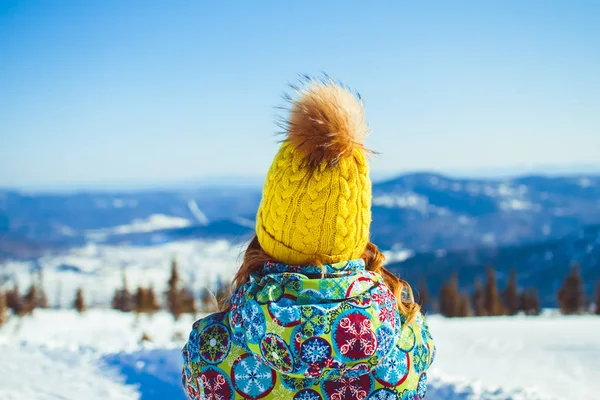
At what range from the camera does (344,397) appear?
8.03ft

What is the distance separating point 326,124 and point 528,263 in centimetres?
20122

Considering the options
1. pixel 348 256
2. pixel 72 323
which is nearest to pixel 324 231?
pixel 348 256

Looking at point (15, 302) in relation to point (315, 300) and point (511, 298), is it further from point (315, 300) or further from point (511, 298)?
point (315, 300)

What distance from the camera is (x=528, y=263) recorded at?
184 m

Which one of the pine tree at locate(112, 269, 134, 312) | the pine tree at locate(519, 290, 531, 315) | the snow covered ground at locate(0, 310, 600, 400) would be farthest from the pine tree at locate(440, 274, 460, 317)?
the snow covered ground at locate(0, 310, 600, 400)

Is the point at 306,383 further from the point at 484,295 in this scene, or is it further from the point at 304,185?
the point at 484,295

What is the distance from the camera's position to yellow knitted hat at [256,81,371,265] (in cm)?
237

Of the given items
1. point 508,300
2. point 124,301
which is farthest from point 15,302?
point 508,300

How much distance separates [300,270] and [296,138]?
24.7 inches

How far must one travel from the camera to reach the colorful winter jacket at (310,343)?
220 centimetres

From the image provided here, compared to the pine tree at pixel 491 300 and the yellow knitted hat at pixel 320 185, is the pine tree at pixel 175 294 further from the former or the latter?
the yellow knitted hat at pixel 320 185

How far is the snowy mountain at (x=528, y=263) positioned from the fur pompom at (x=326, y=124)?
156m

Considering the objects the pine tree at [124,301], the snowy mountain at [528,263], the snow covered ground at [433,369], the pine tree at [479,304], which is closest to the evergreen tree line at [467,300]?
the pine tree at [479,304]

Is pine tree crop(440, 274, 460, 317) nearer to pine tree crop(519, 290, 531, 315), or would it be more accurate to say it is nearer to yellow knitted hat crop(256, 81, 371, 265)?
pine tree crop(519, 290, 531, 315)
